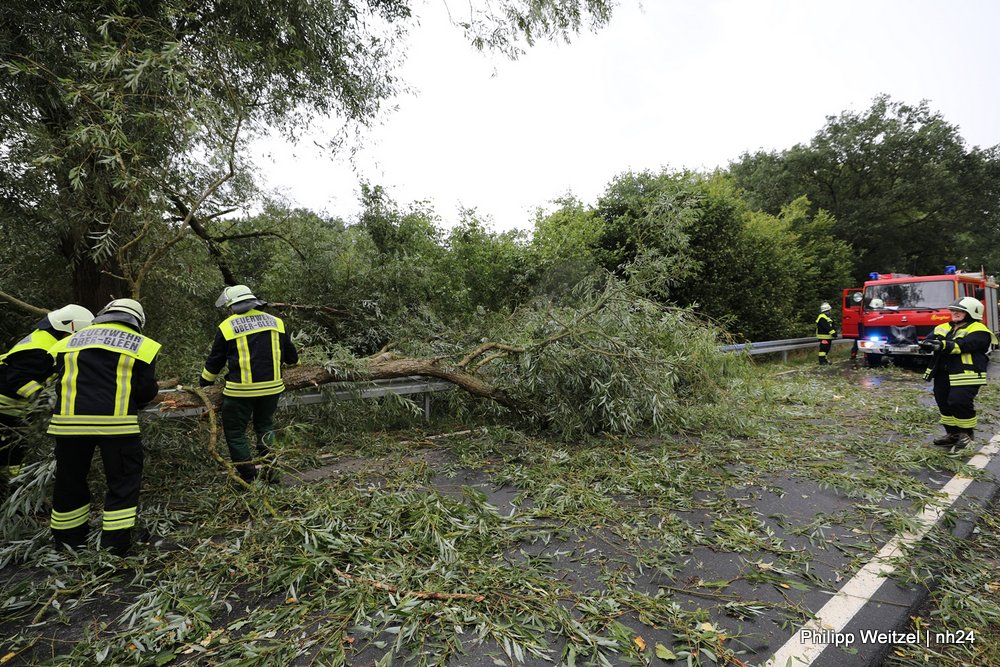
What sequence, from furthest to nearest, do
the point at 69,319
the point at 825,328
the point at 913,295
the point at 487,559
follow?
1. the point at 825,328
2. the point at 913,295
3. the point at 69,319
4. the point at 487,559

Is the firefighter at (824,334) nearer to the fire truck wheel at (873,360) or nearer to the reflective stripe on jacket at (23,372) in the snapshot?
the fire truck wheel at (873,360)

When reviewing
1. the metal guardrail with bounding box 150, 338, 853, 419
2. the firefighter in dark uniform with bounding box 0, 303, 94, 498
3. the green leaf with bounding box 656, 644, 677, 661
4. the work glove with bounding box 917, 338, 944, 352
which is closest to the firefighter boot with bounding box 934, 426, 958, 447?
the work glove with bounding box 917, 338, 944, 352

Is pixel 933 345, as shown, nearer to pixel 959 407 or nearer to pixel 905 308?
pixel 959 407

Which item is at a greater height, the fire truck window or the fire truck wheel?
the fire truck window

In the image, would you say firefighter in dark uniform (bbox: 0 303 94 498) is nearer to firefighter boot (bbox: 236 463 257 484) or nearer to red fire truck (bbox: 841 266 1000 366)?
firefighter boot (bbox: 236 463 257 484)

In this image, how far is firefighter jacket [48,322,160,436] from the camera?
126 inches

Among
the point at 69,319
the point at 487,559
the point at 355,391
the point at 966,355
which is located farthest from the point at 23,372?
the point at 966,355

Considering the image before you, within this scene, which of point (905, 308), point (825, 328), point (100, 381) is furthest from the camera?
point (825, 328)

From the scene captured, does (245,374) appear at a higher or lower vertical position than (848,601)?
higher

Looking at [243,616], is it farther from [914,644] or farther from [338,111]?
[338,111]

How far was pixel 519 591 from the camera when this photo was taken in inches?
109

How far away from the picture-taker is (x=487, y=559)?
3.14m

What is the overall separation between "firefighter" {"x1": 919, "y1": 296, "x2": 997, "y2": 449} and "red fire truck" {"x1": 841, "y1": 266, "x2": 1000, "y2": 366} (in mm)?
6170

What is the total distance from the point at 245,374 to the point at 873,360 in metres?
13.5
